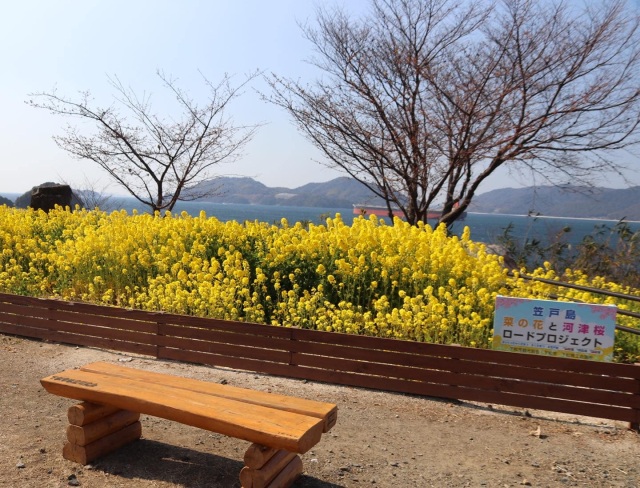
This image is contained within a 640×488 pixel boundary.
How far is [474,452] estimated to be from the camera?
4145 millimetres

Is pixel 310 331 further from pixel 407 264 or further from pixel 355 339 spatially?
pixel 407 264

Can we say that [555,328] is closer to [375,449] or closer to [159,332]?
[375,449]

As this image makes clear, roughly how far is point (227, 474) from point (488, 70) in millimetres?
8497

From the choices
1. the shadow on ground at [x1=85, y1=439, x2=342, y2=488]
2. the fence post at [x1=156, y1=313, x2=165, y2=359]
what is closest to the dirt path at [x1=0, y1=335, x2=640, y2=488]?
the shadow on ground at [x1=85, y1=439, x2=342, y2=488]

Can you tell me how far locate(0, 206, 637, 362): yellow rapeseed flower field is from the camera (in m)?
6.28

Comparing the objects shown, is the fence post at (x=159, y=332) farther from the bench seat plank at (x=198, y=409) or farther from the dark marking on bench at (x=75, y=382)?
the dark marking on bench at (x=75, y=382)

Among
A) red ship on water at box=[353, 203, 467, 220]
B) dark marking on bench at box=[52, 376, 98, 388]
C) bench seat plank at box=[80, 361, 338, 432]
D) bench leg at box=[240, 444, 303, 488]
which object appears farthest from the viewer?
red ship on water at box=[353, 203, 467, 220]

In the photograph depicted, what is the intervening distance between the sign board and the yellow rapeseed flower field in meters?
0.57

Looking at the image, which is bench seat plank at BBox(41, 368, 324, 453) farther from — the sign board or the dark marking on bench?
the sign board

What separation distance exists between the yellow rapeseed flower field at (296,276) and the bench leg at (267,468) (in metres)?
2.64

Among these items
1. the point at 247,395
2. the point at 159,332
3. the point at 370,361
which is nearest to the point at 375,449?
the point at 247,395

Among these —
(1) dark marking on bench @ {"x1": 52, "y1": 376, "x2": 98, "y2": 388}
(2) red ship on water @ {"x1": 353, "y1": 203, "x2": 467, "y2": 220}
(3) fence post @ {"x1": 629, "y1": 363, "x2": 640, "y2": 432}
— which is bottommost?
(3) fence post @ {"x1": 629, "y1": 363, "x2": 640, "y2": 432}

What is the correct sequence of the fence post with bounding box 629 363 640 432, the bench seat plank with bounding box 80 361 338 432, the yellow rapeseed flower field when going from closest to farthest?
the bench seat plank with bounding box 80 361 338 432
the fence post with bounding box 629 363 640 432
the yellow rapeseed flower field

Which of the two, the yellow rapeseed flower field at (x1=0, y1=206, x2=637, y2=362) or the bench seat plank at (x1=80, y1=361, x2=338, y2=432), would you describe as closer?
the bench seat plank at (x1=80, y1=361, x2=338, y2=432)
